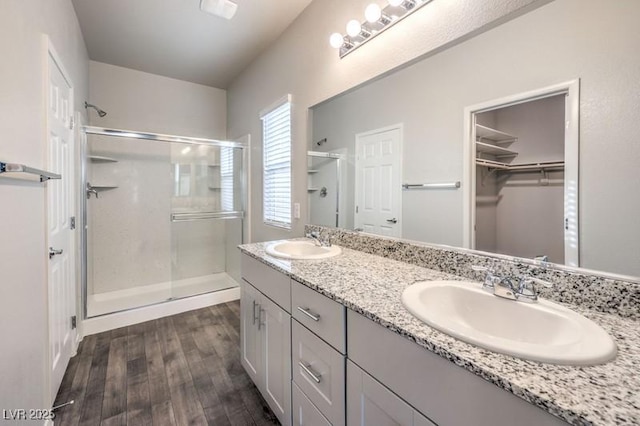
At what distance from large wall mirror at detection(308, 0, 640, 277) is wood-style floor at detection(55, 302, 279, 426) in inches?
52.7

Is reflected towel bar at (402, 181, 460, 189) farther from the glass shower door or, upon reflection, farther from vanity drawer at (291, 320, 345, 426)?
the glass shower door

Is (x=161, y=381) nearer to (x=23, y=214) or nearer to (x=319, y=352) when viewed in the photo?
(x=23, y=214)

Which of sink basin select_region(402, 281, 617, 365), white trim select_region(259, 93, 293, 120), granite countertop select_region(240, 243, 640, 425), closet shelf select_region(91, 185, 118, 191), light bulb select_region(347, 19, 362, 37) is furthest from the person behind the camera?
closet shelf select_region(91, 185, 118, 191)

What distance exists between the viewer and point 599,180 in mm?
834

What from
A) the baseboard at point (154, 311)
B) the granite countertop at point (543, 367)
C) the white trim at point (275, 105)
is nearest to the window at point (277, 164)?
the white trim at point (275, 105)

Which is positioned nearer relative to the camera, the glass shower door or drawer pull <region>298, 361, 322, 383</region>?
drawer pull <region>298, 361, 322, 383</region>

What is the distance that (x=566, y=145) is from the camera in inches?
35.3

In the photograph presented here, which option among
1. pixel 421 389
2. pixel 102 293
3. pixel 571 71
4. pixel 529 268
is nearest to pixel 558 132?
pixel 571 71

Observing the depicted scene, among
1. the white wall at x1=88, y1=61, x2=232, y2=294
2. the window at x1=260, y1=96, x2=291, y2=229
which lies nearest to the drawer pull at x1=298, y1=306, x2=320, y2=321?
the window at x1=260, y1=96, x2=291, y2=229

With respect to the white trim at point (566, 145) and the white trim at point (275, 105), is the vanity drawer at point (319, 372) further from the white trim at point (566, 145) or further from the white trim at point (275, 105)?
the white trim at point (275, 105)

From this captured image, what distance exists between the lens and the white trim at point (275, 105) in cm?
229

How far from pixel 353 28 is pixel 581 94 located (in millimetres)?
1161

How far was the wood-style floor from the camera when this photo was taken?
1484 millimetres

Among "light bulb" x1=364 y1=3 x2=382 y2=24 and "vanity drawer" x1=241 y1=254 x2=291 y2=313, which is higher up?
"light bulb" x1=364 y1=3 x2=382 y2=24
